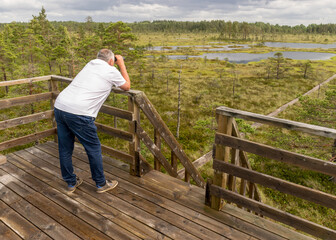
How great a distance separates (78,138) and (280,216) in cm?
277

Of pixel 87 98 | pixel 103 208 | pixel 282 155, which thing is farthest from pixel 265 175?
pixel 87 98

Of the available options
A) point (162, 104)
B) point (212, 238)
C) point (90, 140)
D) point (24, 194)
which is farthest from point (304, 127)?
point (162, 104)

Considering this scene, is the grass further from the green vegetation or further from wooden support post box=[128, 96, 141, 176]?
wooden support post box=[128, 96, 141, 176]

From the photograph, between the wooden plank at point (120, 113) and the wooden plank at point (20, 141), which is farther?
the wooden plank at point (20, 141)

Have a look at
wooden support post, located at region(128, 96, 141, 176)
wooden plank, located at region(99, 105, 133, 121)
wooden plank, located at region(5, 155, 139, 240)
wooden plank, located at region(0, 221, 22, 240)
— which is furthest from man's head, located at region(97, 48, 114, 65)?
wooden plank, located at region(0, 221, 22, 240)

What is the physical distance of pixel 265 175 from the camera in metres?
2.81

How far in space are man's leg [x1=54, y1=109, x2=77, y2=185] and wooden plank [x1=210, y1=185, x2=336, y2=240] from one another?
2.14 m

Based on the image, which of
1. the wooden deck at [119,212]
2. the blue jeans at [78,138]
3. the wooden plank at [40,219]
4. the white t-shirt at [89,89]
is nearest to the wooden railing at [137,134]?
the wooden deck at [119,212]

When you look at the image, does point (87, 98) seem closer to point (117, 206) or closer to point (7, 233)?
point (117, 206)

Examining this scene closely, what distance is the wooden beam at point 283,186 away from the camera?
248 centimetres

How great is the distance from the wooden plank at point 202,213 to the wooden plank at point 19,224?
136 centimetres

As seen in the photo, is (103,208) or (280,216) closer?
(280,216)

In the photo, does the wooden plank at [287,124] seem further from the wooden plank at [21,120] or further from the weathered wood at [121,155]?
the wooden plank at [21,120]

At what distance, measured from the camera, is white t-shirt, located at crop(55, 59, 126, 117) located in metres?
3.17
